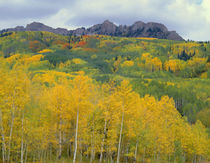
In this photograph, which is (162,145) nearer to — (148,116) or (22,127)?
(148,116)

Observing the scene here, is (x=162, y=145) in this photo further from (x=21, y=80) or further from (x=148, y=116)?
(x=21, y=80)

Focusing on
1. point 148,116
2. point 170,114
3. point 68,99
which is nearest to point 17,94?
point 68,99

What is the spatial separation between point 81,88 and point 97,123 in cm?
855

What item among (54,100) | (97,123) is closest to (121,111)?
(97,123)

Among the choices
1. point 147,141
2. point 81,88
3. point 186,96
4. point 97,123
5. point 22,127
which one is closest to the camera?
point 22,127

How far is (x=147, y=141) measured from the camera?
36.3 metres

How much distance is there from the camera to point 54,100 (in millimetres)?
28766

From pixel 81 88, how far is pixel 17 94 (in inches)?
367

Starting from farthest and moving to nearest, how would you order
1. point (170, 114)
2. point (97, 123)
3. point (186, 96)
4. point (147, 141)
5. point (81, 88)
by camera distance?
point (186, 96) < point (170, 114) < point (147, 141) < point (97, 123) < point (81, 88)

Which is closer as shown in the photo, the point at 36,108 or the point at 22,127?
the point at 22,127

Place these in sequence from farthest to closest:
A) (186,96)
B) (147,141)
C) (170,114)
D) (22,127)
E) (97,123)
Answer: (186,96)
(170,114)
(147,141)
(97,123)
(22,127)

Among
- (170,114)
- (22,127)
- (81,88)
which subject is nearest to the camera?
(22,127)

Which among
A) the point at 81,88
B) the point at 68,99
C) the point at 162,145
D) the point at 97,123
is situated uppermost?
the point at 81,88

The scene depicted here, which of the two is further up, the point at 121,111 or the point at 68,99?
the point at 68,99
